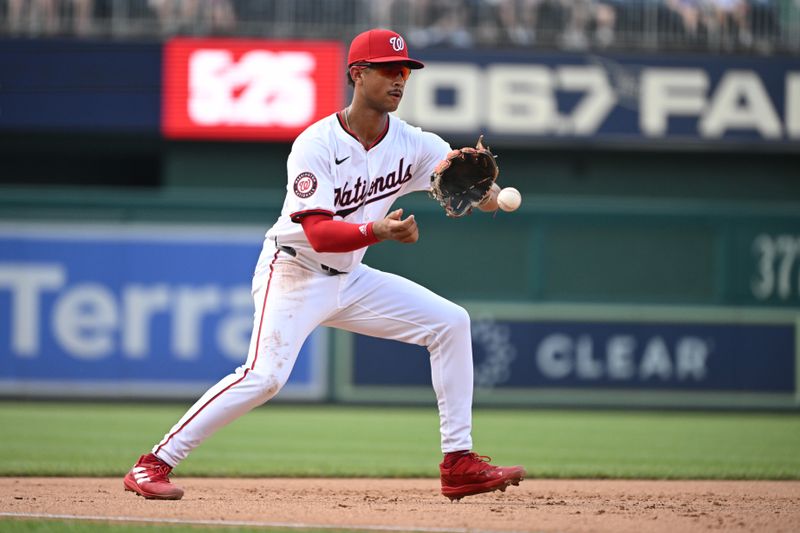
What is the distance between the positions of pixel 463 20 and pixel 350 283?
9.30 meters

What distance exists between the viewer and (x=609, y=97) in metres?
13.1

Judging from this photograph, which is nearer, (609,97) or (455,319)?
(455,319)

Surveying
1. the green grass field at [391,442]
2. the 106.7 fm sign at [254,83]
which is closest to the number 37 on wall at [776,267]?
the green grass field at [391,442]

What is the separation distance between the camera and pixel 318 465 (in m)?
6.89

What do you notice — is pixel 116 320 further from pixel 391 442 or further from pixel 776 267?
pixel 776 267

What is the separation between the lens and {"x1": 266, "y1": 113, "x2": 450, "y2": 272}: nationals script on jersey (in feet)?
15.3

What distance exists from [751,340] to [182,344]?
5284mm

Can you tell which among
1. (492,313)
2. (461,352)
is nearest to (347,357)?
(492,313)

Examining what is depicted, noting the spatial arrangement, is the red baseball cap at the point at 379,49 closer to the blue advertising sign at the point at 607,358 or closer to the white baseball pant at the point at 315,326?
the white baseball pant at the point at 315,326

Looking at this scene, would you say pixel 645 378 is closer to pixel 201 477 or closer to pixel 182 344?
pixel 182 344

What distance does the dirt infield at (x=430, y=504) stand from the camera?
436cm

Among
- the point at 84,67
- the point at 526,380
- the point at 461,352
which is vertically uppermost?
the point at 84,67

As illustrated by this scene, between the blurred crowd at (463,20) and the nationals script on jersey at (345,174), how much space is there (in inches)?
333

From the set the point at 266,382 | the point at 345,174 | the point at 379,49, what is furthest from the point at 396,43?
the point at 266,382
